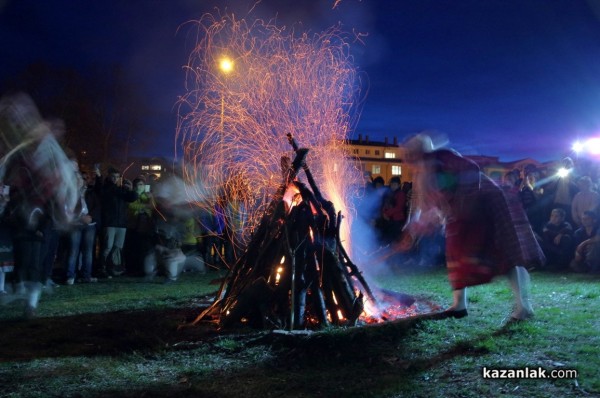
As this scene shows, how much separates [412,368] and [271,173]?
5.49 m

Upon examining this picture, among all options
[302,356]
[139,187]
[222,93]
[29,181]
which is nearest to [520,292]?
[302,356]

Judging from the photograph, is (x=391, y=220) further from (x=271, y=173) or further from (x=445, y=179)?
(x=445, y=179)

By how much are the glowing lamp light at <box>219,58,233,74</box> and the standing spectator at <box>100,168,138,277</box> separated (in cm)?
483

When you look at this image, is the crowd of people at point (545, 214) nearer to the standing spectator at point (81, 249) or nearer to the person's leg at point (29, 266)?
the standing spectator at point (81, 249)

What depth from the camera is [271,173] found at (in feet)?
33.4

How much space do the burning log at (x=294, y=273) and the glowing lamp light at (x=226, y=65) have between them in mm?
2801

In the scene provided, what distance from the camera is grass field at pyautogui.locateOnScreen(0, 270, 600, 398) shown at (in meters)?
4.91

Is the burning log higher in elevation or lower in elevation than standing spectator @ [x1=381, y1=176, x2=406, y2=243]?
lower

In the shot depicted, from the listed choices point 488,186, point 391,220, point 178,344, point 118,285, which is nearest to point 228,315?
point 178,344

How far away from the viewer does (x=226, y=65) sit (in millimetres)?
10602

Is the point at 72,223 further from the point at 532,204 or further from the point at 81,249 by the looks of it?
the point at 532,204

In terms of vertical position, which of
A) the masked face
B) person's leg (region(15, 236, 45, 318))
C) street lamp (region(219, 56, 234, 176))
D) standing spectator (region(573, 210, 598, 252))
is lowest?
person's leg (region(15, 236, 45, 318))
